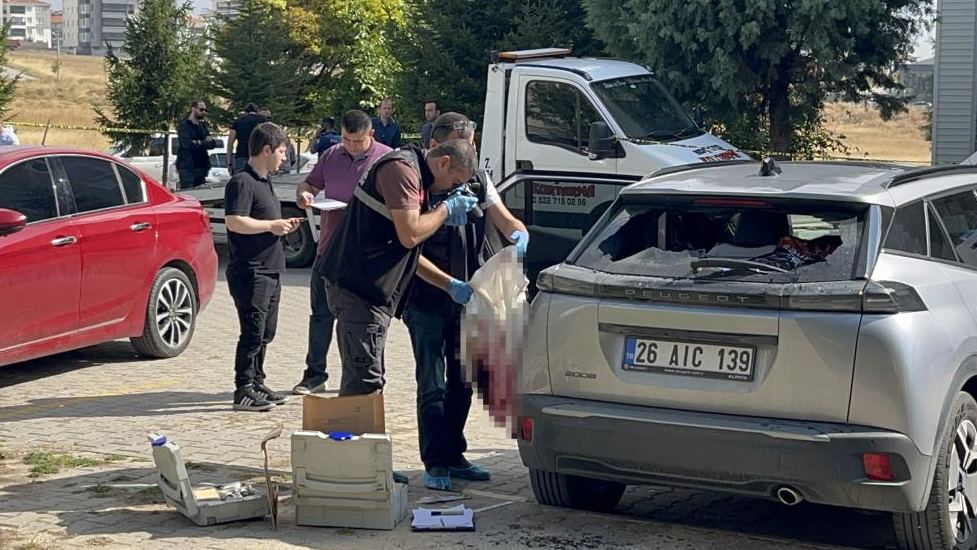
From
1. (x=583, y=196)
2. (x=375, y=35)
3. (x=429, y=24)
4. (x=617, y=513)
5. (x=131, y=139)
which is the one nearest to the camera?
(x=617, y=513)

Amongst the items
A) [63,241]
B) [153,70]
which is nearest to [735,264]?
[63,241]

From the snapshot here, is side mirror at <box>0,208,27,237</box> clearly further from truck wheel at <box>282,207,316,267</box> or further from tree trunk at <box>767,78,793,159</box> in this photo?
tree trunk at <box>767,78,793,159</box>

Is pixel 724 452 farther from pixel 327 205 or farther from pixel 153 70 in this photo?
pixel 153 70

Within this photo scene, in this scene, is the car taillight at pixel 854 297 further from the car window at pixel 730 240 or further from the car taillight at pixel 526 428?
the car taillight at pixel 526 428

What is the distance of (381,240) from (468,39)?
17.6 meters

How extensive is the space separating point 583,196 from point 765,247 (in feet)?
16.0

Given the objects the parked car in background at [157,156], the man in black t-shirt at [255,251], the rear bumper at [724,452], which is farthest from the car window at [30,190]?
the parked car in background at [157,156]

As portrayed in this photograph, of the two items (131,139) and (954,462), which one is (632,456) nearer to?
(954,462)

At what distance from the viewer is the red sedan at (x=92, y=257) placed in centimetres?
922

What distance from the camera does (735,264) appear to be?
5730mm

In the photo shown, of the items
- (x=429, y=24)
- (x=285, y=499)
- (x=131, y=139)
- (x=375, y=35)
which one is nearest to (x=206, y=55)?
(x=131, y=139)

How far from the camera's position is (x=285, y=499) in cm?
684

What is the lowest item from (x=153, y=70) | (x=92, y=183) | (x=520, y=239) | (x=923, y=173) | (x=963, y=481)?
(x=963, y=481)

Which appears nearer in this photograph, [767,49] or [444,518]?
[444,518]
